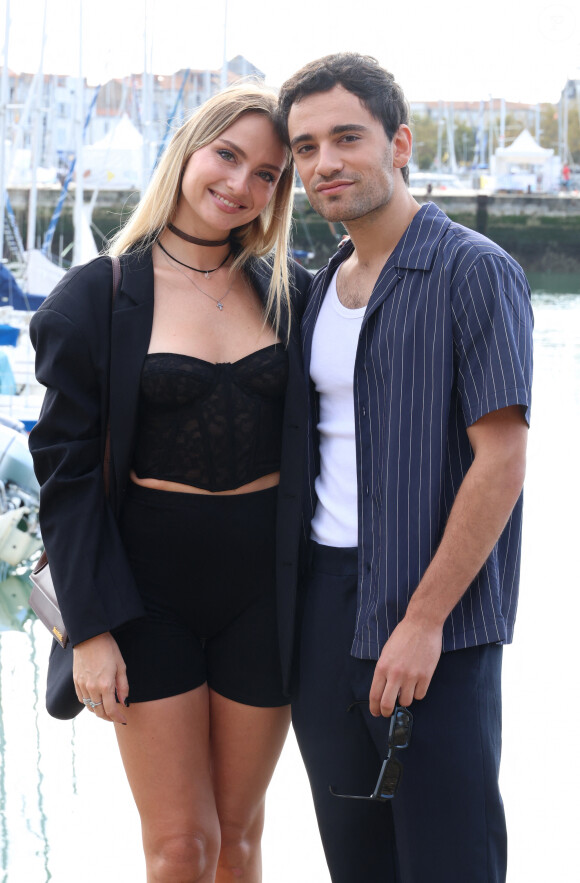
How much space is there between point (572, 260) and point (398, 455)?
32.2 meters

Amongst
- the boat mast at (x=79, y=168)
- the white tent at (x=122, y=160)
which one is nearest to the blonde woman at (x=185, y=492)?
the boat mast at (x=79, y=168)

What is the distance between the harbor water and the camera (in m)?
2.95

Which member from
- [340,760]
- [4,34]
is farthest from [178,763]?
[4,34]

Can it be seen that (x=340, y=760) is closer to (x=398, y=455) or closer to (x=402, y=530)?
(x=402, y=530)

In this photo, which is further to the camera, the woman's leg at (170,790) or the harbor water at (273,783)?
the harbor water at (273,783)

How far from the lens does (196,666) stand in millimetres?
2039

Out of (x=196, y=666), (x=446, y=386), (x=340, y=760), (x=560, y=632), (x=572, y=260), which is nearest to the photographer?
(x=446, y=386)

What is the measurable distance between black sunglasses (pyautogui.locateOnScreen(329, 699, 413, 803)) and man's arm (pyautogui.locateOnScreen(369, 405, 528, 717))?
0.03 metres

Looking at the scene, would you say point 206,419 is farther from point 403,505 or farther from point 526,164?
point 526,164

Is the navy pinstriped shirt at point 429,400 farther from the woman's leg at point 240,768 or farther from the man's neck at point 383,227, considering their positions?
the woman's leg at point 240,768

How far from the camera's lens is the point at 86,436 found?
1.93 meters

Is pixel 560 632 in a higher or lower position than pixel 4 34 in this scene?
lower

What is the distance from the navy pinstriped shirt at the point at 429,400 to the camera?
1.69m

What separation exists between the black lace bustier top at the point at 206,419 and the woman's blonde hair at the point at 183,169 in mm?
177
